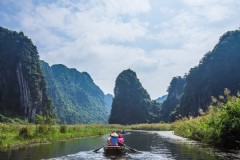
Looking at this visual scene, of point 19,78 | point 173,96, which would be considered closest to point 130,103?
point 173,96

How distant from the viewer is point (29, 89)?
9612cm

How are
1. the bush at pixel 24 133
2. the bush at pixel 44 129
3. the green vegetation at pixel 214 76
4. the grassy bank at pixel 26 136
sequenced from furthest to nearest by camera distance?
the green vegetation at pixel 214 76 < the bush at pixel 44 129 < the bush at pixel 24 133 < the grassy bank at pixel 26 136

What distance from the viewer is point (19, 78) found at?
93250 mm

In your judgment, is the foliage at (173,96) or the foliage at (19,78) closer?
the foliage at (19,78)

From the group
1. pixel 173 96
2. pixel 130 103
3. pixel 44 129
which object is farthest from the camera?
pixel 173 96

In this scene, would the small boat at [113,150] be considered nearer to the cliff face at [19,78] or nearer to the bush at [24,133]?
the bush at [24,133]

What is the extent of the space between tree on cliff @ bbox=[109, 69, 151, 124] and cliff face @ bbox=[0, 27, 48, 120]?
35.4 m

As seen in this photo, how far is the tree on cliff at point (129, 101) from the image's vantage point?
124 m

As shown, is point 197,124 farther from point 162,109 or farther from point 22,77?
point 162,109

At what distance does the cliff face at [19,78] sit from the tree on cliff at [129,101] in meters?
35.4

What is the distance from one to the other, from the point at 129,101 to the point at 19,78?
170ft

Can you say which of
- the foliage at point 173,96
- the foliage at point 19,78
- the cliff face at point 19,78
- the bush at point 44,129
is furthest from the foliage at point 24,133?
the foliage at point 173,96

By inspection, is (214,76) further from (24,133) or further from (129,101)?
(24,133)

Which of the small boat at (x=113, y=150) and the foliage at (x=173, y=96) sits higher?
the foliage at (x=173, y=96)
